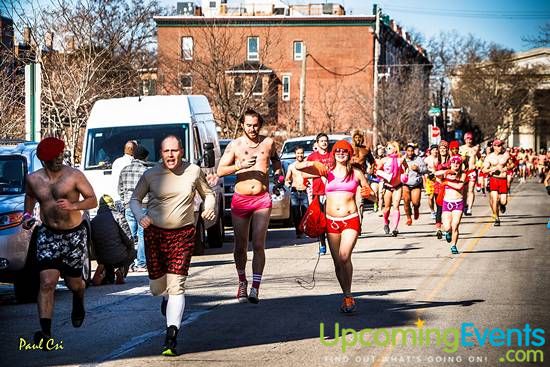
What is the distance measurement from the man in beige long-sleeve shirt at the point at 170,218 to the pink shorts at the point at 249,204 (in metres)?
2.44

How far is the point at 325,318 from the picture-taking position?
11156 mm

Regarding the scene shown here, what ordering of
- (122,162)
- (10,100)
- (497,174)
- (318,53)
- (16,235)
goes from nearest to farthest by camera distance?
(16,235) < (122,162) < (497,174) < (10,100) < (318,53)

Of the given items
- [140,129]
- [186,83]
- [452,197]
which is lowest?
[452,197]

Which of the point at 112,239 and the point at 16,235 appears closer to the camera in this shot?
the point at 16,235

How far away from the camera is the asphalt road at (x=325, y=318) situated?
908cm

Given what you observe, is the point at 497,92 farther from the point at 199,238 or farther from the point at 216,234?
the point at 199,238

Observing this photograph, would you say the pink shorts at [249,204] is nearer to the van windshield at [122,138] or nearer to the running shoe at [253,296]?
the running shoe at [253,296]

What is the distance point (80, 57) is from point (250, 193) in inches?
794

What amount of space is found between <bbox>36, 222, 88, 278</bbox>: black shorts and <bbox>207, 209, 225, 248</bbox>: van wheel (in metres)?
11.0

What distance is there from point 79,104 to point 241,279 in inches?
667

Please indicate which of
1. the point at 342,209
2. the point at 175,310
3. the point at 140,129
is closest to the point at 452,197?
the point at 140,129

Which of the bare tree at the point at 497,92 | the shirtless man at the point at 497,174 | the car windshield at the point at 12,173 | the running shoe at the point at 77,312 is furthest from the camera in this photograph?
the bare tree at the point at 497,92

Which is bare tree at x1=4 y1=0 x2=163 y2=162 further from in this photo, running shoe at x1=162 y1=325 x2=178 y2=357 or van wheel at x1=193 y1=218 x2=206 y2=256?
running shoe at x1=162 y1=325 x2=178 y2=357

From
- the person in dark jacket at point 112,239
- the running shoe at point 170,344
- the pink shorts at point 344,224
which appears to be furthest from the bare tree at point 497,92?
the running shoe at point 170,344
